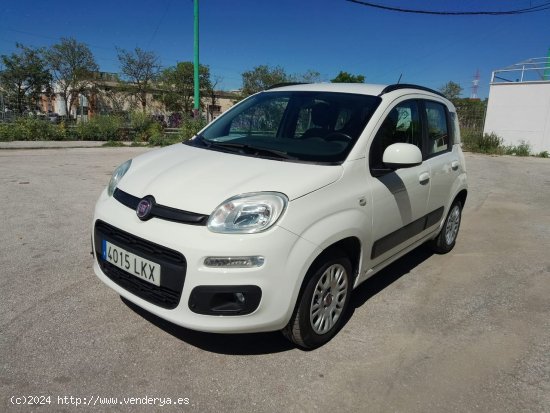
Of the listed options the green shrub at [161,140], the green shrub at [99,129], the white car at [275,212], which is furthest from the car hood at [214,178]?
the green shrub at [99,129]

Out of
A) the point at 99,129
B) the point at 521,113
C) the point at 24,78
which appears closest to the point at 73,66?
the point at 24,78

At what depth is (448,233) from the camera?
4.67 meters

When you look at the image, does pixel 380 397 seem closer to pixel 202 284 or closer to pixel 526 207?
pixel 202 284

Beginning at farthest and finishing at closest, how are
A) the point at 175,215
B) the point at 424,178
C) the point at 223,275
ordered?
the point at 424,178, the point at 175,215, the point at 223,275

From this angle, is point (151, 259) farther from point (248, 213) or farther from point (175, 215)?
point (248, 213)

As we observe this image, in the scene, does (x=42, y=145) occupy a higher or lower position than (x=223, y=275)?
lower

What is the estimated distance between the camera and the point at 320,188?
2486 millimetres

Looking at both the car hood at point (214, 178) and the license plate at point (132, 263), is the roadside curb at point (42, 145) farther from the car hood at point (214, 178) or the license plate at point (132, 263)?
the license plate at point (132, 263)

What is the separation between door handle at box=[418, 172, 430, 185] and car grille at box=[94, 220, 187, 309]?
2.22 m

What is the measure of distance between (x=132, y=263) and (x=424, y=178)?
2495mm

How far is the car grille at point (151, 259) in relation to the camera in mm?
2270

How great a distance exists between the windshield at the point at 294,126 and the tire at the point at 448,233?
203cm

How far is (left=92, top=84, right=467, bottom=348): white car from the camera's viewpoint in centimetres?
224

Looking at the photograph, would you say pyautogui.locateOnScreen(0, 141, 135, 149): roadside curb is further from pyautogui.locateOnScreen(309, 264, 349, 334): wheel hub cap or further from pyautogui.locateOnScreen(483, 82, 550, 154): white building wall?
pyautogui.locateOnScreen(483, 82, 550, 154): white building wall
